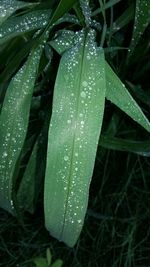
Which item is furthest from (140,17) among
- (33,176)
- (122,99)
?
(33,176)

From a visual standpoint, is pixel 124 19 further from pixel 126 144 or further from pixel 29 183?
pixel 29 183

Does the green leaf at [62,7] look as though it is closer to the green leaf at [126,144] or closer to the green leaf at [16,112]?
the green leaf at [16,112]

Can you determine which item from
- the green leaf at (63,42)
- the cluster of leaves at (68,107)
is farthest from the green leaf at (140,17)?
the green leaf at (63,42)

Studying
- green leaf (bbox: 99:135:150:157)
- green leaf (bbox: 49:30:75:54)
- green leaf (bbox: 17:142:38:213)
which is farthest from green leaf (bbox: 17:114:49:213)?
green leaf (bbox: 49:30:75:54)

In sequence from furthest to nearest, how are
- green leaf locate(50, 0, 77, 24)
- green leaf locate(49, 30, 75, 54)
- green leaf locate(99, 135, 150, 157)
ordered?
green leaf locate(99, 135, 150, 157), green leaf locate(49, 30, 75, 54), green leaf locate(50, 0, 77, 24)

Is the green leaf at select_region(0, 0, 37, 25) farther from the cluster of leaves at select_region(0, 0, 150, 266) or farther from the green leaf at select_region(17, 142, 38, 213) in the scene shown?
the green leaf at select_region(17, 142, 38, 213)

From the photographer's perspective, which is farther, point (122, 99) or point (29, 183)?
point (29, 183)

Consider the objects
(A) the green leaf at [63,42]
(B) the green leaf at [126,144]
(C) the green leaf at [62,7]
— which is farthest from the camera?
(B) the green leaf at [126,144]

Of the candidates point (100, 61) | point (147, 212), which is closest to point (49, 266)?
point (147, 212)
